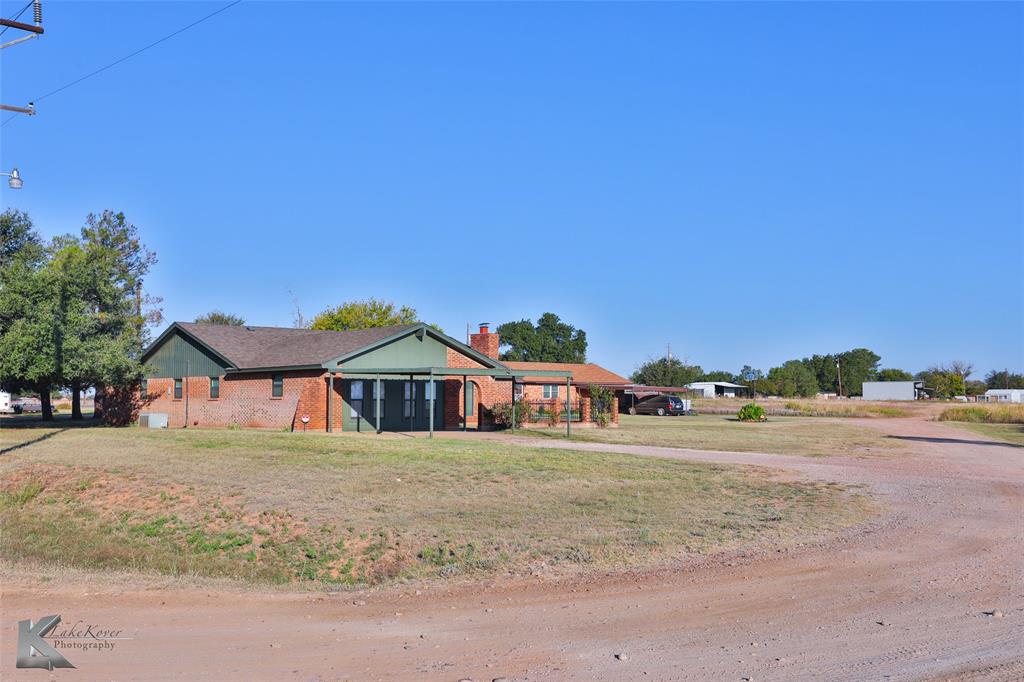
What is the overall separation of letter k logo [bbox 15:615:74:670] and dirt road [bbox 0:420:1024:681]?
0.37ft

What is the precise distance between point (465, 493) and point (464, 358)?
19.6m

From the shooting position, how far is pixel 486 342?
3975 centimetres

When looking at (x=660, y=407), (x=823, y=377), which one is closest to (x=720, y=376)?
(x=823, y=377)

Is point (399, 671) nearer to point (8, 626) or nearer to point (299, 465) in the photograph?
point (8, 626)

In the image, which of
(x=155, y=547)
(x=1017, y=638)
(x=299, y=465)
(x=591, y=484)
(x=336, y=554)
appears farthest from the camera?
(x=299, y=465)

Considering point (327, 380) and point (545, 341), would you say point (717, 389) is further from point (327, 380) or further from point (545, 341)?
point (327, 380)

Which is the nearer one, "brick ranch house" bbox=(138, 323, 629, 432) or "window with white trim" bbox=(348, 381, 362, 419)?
"brick ranch house" bbox=(138, 323, 629, 432)

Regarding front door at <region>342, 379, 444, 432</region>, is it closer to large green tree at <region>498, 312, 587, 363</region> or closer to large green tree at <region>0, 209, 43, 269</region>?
large green tree at <region>0, 209, 43, 269</region>

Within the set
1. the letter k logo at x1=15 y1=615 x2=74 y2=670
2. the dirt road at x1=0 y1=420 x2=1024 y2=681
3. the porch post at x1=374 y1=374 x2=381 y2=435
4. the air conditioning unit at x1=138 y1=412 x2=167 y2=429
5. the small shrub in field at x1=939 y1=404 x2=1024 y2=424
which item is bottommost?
the dirt road at x1=0 y1=420 x2=1024 y2=681

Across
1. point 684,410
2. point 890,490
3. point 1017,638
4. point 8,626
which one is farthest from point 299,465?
point 684,410

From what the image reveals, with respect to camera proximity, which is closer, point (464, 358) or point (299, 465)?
point (299, 465)

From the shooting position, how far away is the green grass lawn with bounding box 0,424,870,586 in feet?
36.2

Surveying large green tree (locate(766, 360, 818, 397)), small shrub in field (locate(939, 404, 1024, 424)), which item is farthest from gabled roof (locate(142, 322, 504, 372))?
large green tree (locate(766, 360, 818, 397))

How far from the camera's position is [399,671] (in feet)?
21.6
